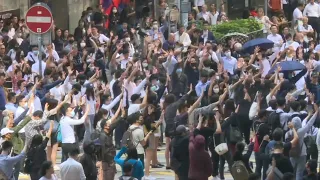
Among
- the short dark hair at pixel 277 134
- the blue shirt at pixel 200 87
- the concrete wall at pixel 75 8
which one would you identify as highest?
the short dark hair at pixel 277 134

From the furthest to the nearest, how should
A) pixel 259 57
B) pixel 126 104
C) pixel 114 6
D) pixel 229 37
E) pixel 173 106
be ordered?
1. pixel 114 6
2. pixel 229 37
3. pixel 259 57
4. pixel 126 104
5. pixel 173 106

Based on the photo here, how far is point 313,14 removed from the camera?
41.0 meters

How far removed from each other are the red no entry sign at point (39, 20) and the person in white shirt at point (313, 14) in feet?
44.4

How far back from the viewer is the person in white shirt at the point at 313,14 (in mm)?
40781

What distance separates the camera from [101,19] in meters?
40.0

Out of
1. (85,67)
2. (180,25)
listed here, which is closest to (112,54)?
(85,67)

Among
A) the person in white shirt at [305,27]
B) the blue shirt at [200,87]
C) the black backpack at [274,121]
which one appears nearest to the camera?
the black backpack at [274,121]

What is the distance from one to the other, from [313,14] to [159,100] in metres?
12.6

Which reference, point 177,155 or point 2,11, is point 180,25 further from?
point 177,155

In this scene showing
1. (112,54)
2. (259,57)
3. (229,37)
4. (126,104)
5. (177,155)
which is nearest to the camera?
(177,155)

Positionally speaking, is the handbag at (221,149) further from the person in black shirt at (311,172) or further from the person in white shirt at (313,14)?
the person in white shirt at (313,14)

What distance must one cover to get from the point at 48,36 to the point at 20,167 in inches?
377

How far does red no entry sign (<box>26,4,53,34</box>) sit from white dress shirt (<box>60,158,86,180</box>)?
8546 millimetres

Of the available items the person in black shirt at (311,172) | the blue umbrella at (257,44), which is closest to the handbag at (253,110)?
the person in black shirt at (311,172)
